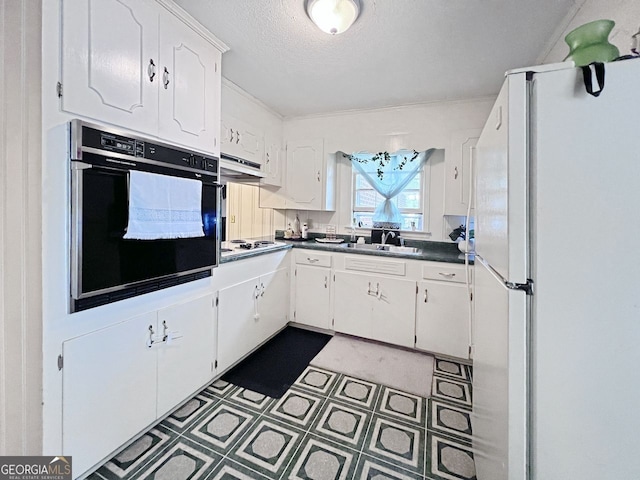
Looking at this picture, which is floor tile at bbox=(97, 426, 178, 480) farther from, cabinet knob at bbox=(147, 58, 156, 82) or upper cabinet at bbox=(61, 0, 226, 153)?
cabinet knob at bbox=(147, 58, 156, 82)

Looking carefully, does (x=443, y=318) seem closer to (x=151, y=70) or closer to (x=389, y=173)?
(x=389, y=173)

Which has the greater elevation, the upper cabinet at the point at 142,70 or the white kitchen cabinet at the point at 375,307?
the upper cabinet at the point at 142,70

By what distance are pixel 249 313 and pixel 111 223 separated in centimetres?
131

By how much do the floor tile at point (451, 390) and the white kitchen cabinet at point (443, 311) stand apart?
1.04 feet

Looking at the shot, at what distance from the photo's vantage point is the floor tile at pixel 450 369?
2223mm

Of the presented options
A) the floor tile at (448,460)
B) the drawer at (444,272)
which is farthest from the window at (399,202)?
the floor tile at (448,460)

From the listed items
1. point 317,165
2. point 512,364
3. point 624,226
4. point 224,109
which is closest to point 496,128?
point 624,226

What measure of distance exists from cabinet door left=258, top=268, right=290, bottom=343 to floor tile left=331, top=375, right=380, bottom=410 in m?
0.83

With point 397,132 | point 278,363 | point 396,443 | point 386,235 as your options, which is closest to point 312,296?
point 278,363

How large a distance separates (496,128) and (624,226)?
45 cm

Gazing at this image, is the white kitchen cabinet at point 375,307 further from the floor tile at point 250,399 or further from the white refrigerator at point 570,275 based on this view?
the white refrigerator at point 570,275

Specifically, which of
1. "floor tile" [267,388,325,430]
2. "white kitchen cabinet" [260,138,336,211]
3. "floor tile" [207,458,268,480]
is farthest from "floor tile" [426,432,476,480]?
"white kitchen cabinet" [260,138,336,211]

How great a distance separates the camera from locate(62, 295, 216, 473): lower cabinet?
118cm

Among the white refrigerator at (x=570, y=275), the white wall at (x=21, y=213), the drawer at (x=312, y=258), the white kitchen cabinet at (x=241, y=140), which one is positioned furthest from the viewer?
the drawer at (x=312, y=258)
